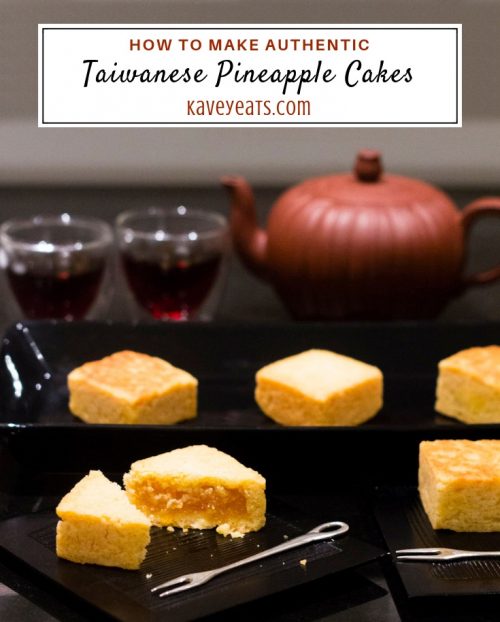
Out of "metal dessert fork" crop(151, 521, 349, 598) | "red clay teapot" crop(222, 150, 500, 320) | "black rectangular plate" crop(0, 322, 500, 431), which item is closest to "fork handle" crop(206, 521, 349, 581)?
"metal dessert fork" crop(151, 521, 349, 598)

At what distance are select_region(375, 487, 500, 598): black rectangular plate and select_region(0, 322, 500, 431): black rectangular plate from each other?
0.30 meters

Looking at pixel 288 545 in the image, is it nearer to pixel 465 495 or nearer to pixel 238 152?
pixel 465 495

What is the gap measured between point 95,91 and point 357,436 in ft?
1.49

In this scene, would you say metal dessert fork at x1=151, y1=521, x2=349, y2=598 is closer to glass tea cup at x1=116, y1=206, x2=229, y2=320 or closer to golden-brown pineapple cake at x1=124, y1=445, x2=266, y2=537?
golden-brown pineapple cake at x1=124, y1=445, x2=266, y2=537

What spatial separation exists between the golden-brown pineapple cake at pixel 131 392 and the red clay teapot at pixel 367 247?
322 mm

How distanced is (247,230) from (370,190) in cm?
18

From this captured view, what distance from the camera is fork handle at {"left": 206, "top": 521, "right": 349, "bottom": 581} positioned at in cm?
111

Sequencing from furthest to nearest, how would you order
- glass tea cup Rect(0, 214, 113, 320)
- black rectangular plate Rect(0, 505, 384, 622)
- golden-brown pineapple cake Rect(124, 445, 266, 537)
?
glass tea cup Rect(0, 214, 113, 320) < golden-brown pineapple cake Rect(124, 445, 266, 537) < black rectangular plate Rect(0, 505, 384, 622)

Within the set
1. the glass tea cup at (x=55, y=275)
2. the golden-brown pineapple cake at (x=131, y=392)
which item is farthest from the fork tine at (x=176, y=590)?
the glass tea cup at (x=55, y=275)

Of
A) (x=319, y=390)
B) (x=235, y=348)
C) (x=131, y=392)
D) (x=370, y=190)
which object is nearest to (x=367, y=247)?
(x=370, y=190)

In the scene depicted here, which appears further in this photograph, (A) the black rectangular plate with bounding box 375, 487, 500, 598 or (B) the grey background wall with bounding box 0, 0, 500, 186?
(B) the grey background wall with bounding box 0, 0, 500, 186

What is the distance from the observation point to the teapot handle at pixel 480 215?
1.77 m

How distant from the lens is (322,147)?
210 centimetres

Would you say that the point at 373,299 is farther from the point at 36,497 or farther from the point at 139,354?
the point at 36,497
